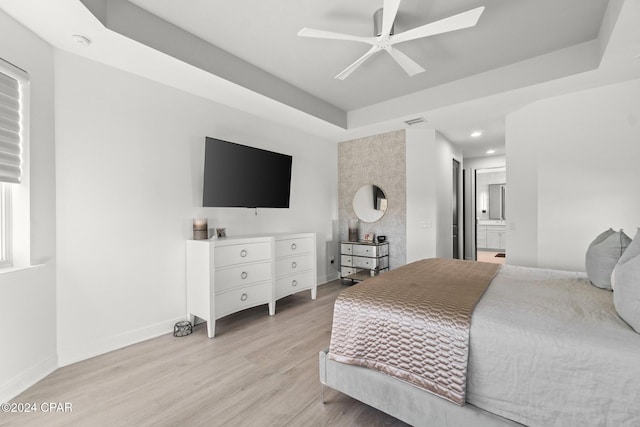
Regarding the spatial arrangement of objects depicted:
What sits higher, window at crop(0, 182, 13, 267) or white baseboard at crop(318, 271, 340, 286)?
window at crop(0, 182, 13, 267)

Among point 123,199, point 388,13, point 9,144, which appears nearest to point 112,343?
point 123,199

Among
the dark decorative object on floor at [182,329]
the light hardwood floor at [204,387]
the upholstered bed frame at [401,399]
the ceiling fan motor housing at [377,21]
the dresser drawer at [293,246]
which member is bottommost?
the light hardwood floor at [204,387]

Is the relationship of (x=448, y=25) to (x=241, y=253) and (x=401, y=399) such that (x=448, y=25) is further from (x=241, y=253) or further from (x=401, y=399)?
(x=241, y=253)

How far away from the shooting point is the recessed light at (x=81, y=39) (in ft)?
6.49

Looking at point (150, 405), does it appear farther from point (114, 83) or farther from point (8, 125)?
point (114, 83)

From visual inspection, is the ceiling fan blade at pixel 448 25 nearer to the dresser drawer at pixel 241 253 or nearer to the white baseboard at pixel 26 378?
the dresser drawer at pixel 241 253

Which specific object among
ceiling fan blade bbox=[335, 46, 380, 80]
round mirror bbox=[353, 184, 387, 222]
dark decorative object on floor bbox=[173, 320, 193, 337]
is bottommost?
dark decorative object on floor bbox=[173, 320, 193, 337]

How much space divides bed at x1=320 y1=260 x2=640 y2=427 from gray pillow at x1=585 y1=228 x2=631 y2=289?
203 mm

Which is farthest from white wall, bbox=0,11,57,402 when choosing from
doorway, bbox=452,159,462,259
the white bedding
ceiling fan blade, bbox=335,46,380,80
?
doorway, bbox=452,159,462,259

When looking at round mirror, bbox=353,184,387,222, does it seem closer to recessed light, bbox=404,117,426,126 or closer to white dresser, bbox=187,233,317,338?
recessed light, bbox=404,117,426,126

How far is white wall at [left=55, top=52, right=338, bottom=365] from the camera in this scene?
216 cm

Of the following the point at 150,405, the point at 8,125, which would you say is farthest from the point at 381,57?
the point at 150,405

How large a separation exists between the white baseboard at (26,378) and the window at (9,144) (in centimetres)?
72

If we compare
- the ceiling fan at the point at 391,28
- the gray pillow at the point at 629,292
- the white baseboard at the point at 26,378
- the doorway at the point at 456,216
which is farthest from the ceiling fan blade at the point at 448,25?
the doorway at the point at 456,216
